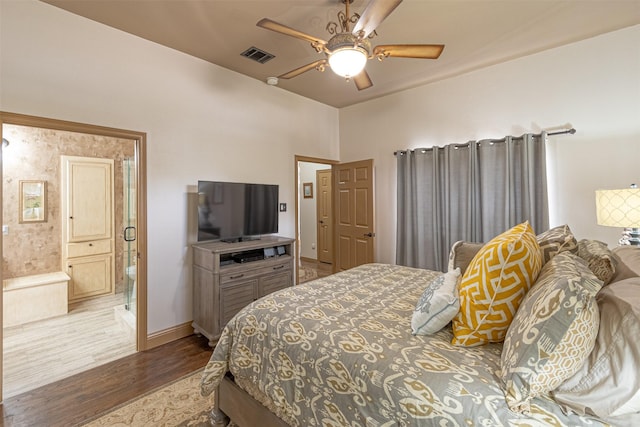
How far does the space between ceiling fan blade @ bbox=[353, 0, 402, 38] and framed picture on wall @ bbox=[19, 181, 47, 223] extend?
452cm

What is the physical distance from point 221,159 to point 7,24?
1874 millimetres

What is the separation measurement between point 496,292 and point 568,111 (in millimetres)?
2873

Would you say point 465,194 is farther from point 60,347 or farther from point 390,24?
point 60,347

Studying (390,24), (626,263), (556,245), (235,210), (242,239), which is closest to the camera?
(626,263)

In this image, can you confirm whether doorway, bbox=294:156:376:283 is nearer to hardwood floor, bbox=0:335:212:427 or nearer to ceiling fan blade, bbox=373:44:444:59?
hardwood floor, bbox=0:335:212:427

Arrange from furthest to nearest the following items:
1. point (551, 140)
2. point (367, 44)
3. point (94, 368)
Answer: point (551, 140) < point (94, 368) < point (367, 44)


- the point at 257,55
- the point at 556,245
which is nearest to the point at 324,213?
the point at 257,55

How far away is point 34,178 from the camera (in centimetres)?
376

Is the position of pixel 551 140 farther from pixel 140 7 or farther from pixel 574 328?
pixel 140 7

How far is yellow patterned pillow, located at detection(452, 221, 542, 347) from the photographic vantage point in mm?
1175

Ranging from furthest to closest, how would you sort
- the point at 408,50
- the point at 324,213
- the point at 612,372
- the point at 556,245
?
the point at 324,213 → the point at 408,50 → the point at 556,245 → the point at 612,372

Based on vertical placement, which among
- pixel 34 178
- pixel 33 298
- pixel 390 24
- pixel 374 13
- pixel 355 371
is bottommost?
pixel 33 298

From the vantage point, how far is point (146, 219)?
2.79 m

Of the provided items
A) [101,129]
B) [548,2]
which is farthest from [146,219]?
[548,2]
